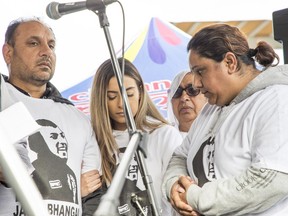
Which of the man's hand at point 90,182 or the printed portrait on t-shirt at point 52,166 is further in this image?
the man's hand at point 90,182

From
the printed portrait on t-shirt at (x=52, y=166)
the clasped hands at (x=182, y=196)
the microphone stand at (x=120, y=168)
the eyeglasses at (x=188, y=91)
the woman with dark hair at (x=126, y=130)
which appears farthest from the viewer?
Result: the eyeglasses at (x=188, y=91)

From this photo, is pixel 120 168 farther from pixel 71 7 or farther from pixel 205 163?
pixel 71 7

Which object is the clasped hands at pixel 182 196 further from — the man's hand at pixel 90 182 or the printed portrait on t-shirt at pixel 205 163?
the man's hand at pixel 90 182

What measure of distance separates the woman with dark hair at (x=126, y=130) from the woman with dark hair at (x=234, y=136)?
341 mm

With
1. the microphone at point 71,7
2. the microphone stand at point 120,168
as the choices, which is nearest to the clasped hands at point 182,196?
the microphone stand at point 120,168

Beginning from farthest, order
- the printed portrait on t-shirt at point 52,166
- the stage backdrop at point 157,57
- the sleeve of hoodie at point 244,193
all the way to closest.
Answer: the stage backdrop at point 157,57 < the printed portrait on t-shirt at point 52,166 < the sleeve of hoodie at point 244,193

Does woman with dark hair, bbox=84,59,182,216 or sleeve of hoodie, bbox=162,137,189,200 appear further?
woman with dark hair, bbox=84,59,182,216

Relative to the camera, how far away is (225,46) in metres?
1.63

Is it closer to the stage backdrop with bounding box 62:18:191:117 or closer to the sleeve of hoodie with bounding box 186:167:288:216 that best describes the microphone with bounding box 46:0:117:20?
the sleeve of hoodie with bounding box 186:167:288:216

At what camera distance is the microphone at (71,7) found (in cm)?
162

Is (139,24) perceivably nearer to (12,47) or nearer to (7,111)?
(12,47)

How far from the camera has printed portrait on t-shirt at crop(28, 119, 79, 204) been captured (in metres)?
1.82

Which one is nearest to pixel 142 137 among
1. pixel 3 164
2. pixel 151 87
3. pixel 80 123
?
pixel 3 164

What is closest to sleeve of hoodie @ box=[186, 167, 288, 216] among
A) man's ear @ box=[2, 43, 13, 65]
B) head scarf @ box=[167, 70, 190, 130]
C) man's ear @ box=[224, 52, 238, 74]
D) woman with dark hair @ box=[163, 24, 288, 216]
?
woman with dark hair @ box=[163, 24, 288, 216]
